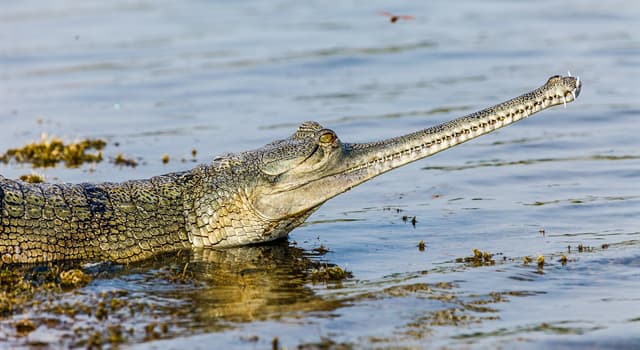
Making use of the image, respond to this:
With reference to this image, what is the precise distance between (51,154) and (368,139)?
3717 millimetres

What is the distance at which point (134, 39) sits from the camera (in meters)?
20.9

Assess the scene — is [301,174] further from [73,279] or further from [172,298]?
[73,279]

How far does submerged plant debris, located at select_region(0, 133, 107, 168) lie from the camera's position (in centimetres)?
1234

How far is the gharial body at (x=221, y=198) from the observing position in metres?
8.39

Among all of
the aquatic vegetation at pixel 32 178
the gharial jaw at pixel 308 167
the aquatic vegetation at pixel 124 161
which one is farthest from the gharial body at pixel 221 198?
the aquatic vegetation at pixel 124 161

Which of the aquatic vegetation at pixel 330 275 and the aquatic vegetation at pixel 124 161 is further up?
the aquatic vegetation at pixel 124 161

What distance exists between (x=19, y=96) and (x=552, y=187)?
8.86 metres

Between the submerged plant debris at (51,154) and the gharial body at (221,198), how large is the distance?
3381 millimetres

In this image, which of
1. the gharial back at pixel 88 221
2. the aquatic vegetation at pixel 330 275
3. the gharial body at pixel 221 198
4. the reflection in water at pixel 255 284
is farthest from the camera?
the gharial back at pixel 88 221

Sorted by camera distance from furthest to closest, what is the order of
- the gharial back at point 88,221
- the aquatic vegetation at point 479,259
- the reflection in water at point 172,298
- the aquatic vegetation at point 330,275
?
1. the gharial back at point 88,221
2. the aquatic vegetation at point 479,259
3. the aquatic vegetation at point 330,275
4. the reflection in water at point 172,298

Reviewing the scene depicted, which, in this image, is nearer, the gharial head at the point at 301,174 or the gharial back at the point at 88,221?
the gharial back at the point at 88,221

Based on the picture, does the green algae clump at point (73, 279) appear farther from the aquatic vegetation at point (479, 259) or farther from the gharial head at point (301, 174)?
the aquatic vegetation at point (479, 259)

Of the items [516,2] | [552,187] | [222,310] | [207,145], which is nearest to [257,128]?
[207,145]

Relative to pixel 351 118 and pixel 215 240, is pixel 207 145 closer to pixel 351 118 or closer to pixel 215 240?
pixel 351 118
